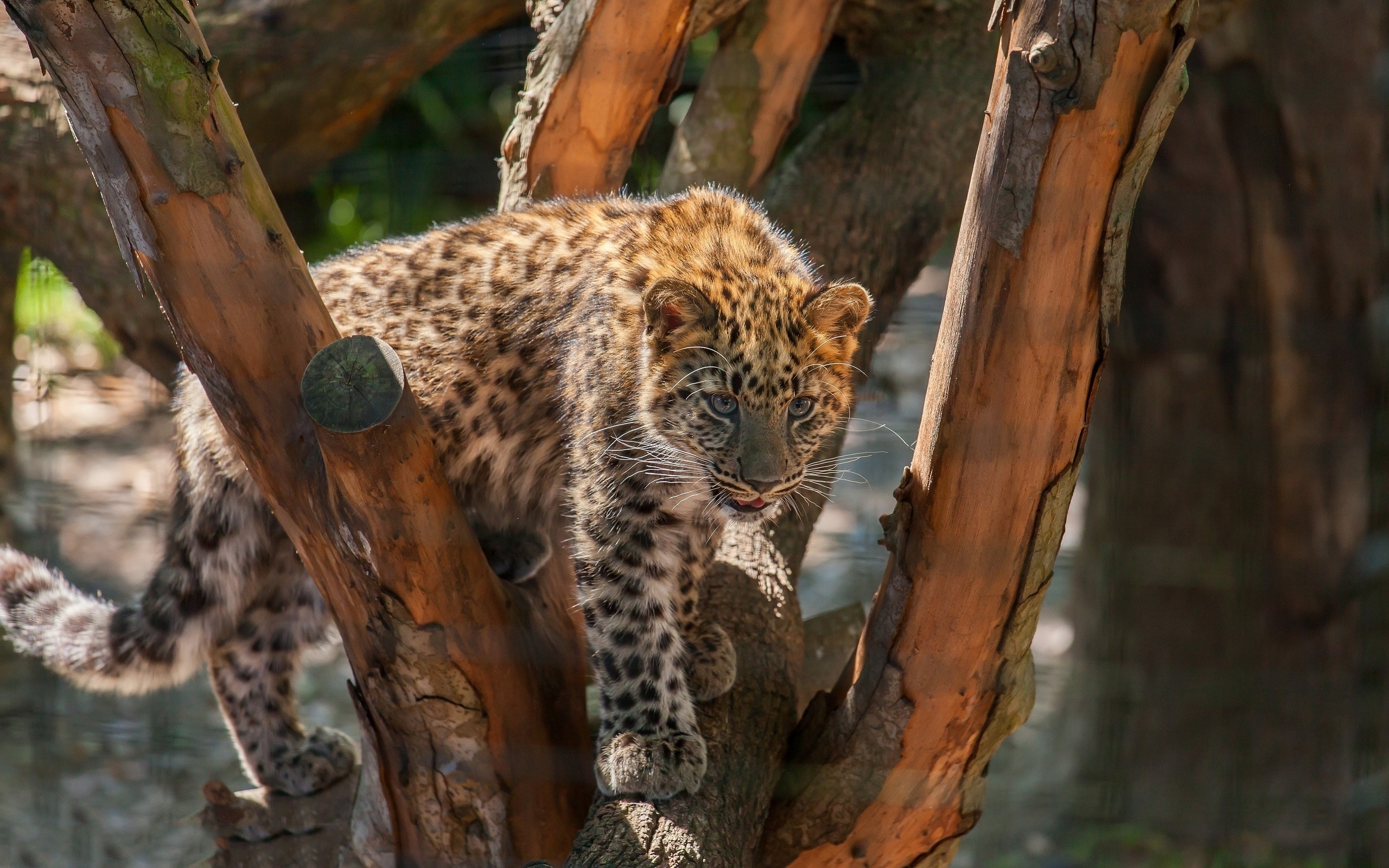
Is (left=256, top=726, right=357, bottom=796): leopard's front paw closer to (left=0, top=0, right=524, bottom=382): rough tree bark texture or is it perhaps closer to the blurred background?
the blurred background

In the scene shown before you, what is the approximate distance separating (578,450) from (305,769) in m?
1.33

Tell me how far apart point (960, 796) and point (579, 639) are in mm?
1101

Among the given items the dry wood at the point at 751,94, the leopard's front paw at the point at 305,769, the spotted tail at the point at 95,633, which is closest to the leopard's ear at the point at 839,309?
the dry wood at the point at 751,94

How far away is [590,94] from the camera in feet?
11.3

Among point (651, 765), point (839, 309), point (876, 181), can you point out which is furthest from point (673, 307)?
point (876, 181)

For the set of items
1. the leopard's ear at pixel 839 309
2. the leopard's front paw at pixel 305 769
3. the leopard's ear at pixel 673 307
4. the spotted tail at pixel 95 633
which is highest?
the leopard's ear at pixel 839 309

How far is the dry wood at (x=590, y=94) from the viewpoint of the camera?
3.36 metres

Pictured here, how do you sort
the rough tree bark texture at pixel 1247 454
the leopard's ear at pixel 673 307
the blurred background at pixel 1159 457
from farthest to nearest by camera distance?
the rough tree bark texture at pixel 1247 454 < the blurred background at pixel 1159 457 < the leopard's ear at pixel 673 307

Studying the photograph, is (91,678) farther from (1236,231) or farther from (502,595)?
(1236,231)

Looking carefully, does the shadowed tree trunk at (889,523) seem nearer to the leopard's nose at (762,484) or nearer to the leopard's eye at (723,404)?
the leopard's nose at (762,484)

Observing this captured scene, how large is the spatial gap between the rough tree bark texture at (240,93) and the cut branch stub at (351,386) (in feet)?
7.60

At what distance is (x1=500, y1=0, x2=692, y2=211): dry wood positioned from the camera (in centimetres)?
336

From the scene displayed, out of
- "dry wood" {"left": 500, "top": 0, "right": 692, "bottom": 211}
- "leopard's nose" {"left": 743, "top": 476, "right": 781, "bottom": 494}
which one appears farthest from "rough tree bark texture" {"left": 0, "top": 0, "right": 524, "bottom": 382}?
"leopard's nose" {"left": 743, "top": 476, "right": 781, "bottom": 494}

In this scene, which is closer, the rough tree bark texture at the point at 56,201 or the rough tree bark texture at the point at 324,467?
the rough tree bark texture at the point at 324,467
